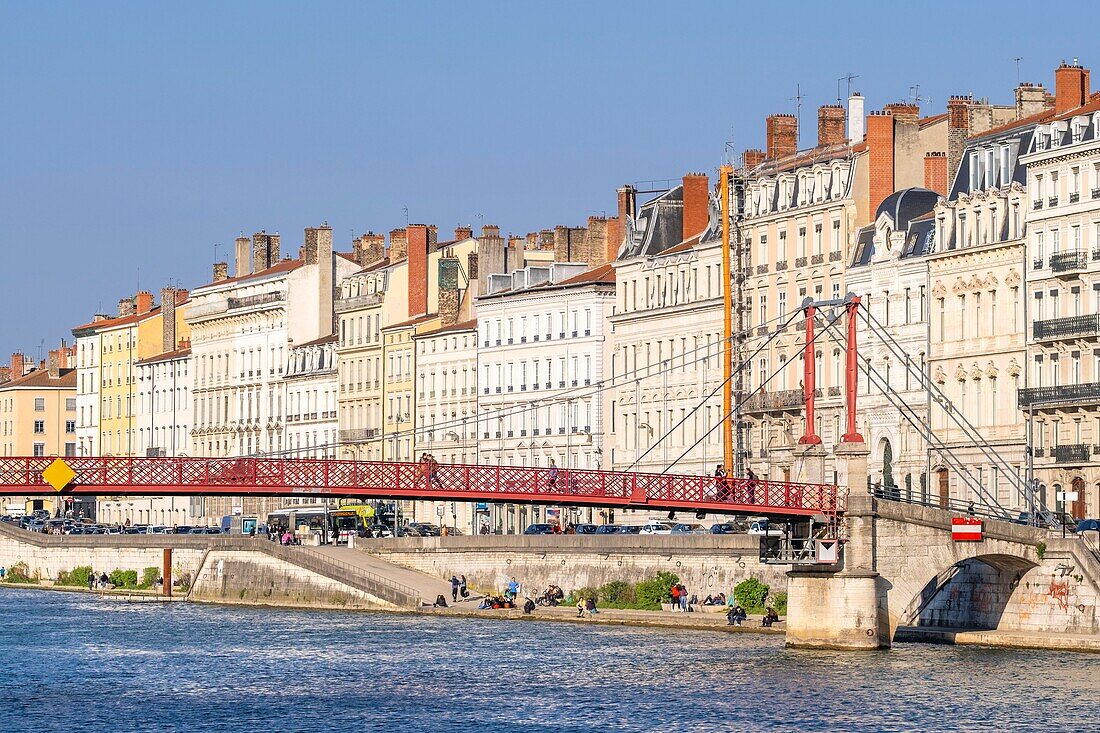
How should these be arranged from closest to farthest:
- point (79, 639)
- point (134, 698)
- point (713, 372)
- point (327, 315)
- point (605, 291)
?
point (134, 698) → point (79, 639) → point (713, 372) → point (605, 291) → point (327, 315)

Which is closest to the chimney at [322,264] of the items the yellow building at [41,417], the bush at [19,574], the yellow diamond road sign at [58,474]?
the bush at [19,574]

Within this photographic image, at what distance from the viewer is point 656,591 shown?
78.6m

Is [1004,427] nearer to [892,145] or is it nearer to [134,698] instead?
[892,145]

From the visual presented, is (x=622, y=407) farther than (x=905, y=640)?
Yes

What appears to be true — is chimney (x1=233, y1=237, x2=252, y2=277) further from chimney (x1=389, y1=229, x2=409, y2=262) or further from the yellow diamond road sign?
the yellow diamond road sign

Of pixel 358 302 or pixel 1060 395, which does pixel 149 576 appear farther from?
pixel 1060 395

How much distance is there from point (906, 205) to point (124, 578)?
33952mm

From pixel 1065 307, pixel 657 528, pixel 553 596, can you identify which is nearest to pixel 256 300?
pixel 657 528

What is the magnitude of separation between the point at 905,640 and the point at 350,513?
5141 cm

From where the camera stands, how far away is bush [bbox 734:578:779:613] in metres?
74.4

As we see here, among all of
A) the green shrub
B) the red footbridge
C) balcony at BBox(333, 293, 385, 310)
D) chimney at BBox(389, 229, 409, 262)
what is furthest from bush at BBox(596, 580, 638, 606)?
chimney at BBox(389, 229, 409, 262)

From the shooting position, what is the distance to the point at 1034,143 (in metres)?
83.1

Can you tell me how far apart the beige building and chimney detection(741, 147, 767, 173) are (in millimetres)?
20649

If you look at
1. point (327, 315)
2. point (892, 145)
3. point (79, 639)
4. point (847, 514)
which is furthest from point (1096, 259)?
point (327, 315)
